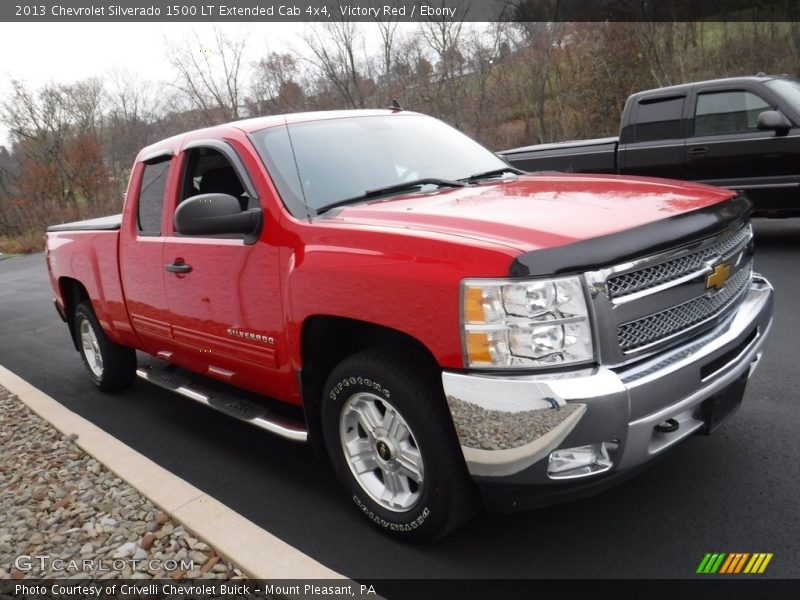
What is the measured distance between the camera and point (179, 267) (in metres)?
3.87

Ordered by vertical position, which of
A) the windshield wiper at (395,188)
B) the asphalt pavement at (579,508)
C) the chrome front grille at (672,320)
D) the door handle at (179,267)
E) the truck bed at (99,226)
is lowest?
the asphalt pavement at (579,508)

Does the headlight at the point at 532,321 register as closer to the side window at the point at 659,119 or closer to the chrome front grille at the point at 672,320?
the chrome front grille at the point at 672,320

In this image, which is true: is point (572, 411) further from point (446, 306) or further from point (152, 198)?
point (152, 198)

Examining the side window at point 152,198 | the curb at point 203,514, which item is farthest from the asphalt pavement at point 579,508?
the side window at point 152,198

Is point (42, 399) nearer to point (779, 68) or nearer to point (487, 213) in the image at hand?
point (487, 213)

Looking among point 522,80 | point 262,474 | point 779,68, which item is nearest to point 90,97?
point 522,80

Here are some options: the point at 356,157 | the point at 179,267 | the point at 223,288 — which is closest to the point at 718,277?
the point at 356,157

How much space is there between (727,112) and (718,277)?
6067mm

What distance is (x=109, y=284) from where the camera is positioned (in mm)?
4887

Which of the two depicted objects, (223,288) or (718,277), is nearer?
(718,277)

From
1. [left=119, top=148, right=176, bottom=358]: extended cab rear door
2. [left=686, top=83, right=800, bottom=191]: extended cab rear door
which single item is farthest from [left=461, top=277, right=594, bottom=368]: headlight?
[left=686, top=83, right=800, bottom=191]: extended cab rear door

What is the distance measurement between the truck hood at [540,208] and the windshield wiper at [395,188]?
0.29ft

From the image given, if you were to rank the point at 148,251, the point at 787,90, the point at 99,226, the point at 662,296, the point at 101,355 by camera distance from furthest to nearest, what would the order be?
the point at 787,90
the point at 101,355
the point at 99,226
the point at 148,251
the point at 662,296

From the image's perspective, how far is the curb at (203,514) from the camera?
2.76 meters
